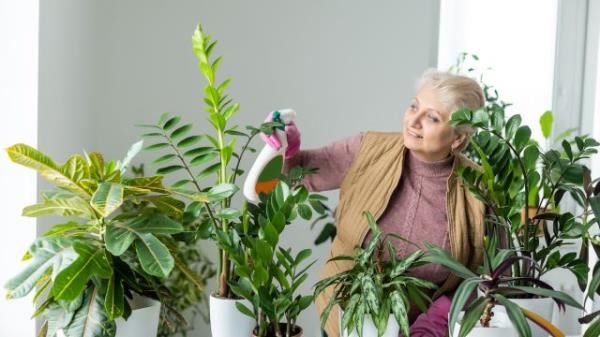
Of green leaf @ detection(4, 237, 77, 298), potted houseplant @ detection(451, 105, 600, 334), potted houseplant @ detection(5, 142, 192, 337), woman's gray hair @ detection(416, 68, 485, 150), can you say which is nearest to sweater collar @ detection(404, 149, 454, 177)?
woman's gray hair @ detection(416, 68, 485, 150)

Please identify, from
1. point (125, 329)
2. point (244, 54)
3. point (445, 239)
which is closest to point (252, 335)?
point (125, 329)

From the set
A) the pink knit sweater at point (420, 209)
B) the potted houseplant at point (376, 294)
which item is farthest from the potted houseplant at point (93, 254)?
the pink knit sweater at point (420, 209)

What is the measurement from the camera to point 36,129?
1.86m

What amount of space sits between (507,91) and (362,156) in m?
2.18

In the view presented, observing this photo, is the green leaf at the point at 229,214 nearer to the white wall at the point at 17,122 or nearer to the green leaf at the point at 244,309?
the green leaf at the point at 244,309

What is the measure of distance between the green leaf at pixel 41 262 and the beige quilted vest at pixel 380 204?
0.88 meters

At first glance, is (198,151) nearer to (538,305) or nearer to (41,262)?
(41,262)

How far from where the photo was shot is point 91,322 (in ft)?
4.73

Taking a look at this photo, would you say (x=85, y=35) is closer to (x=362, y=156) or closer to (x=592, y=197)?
(x=362, y=156)

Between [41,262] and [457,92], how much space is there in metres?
1.28

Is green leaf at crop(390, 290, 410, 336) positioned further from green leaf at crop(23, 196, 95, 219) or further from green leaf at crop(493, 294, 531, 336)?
green leaf at crop(23, 196, 95, 219)

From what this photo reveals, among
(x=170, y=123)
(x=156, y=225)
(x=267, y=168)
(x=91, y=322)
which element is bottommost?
(x=91, y=322)

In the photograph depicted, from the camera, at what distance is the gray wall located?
291cm

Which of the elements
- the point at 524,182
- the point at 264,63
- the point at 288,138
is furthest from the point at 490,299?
the point at 264,63
